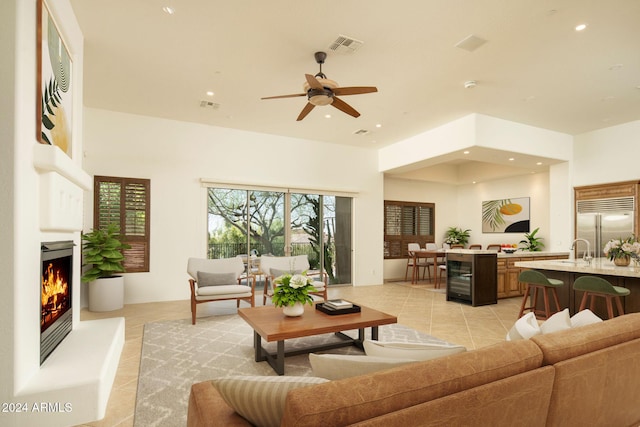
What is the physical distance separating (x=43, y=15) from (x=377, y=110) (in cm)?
448

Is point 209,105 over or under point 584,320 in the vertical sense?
over

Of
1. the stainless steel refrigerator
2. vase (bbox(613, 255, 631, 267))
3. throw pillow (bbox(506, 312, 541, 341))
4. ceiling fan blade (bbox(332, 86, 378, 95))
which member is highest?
ceiling fan blade (bbox(332, 86, 378, 95))

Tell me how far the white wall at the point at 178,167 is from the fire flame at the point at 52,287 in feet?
10.9

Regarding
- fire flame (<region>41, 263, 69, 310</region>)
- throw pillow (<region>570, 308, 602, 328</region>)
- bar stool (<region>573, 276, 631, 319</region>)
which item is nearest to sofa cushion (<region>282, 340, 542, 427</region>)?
throw pillow (<region>570, 308, 602, 328</region>)

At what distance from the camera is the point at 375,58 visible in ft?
13.5

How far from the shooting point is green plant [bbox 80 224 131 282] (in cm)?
517

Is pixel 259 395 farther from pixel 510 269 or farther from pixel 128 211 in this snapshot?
pixel 510 269

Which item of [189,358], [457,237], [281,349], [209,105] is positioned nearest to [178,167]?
[209,105]

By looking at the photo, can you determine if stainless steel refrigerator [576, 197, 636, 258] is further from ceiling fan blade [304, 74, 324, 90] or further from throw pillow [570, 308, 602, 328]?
ceiling fan blade [304, 74, 324, 90]

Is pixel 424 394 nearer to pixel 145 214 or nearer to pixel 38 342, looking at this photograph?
pixel 38 342

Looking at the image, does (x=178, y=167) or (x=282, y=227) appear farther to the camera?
(x=282, y=227)

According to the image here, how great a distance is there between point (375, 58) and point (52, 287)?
3.94 metres

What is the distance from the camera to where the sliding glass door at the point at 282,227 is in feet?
22.4

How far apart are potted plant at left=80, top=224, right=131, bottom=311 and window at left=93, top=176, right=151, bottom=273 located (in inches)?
22.5
